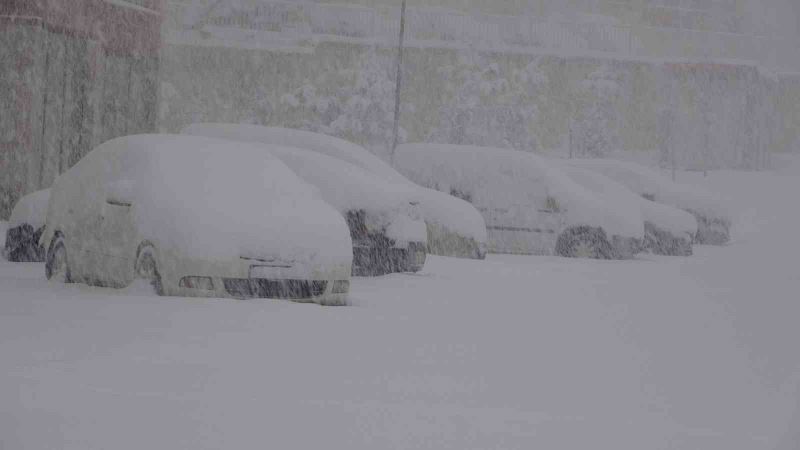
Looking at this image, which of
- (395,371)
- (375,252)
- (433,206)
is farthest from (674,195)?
(395,371)

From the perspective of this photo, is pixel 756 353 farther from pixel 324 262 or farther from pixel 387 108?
pixel 387 108

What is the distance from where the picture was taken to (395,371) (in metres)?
7.02

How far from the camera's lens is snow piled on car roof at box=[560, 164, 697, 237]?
20219 mm

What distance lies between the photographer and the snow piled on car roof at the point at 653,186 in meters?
23.3

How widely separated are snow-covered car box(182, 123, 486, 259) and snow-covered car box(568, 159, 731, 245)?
7444 millimetres

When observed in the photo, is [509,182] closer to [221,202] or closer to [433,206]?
[433,206]

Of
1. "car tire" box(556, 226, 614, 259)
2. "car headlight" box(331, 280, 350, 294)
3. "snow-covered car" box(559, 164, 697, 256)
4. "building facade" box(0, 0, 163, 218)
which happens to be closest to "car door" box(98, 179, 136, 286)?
"car headlight" box(331, 280, 350, 294)

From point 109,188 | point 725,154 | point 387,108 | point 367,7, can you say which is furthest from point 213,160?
point 725,154

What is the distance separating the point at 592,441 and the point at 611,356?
2585mm

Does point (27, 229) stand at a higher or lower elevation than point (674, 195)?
lower

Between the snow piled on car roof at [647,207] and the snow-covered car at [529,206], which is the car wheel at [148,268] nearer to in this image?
the snow-covered car at [529,206]

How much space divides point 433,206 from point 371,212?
3.10 meters

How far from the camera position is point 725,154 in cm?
4766

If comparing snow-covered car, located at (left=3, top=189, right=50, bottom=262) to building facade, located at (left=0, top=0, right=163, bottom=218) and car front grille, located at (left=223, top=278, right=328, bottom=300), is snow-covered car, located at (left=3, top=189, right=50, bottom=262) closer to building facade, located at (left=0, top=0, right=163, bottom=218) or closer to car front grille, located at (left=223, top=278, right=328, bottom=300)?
car front grille, located at (left=223, top=278, right=328, bottom=300)
